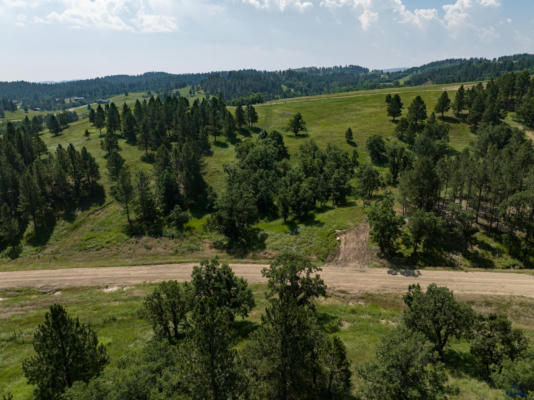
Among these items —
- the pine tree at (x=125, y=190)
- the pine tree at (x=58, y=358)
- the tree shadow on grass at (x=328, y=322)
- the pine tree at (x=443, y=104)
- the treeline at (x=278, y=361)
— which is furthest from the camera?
the pine tree at (x=443, y=104)

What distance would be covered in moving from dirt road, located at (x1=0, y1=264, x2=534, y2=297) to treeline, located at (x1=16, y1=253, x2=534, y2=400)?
18.7 meters

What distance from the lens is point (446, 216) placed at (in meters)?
69.8

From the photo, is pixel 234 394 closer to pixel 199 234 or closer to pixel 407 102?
pixel 199 234

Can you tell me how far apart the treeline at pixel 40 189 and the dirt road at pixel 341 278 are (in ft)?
77.3

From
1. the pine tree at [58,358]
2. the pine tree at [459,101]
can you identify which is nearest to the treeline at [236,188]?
the pine tree at [58,358]

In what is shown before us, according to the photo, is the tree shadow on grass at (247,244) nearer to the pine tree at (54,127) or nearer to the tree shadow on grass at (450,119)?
the tree shadow on grass at (450,119)

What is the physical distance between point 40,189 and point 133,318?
72.6m

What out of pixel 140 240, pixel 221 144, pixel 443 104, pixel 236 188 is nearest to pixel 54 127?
pixel 221 144

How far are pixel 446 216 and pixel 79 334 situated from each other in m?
75.0

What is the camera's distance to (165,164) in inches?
4183

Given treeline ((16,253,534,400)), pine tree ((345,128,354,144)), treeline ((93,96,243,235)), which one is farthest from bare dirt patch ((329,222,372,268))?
pine tree ((345,128,354,144))

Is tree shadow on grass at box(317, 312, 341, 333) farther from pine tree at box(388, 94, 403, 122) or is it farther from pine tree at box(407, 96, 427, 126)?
pine tree at box(388, 94, 403, 122)

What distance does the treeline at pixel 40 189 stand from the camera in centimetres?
8638

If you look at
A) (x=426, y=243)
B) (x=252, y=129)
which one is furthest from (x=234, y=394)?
(x=252, y=129)
